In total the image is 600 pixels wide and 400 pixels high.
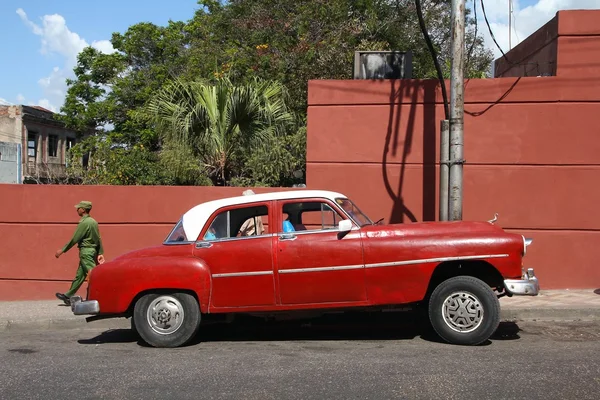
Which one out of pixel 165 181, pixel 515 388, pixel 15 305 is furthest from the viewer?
pixel 165 181

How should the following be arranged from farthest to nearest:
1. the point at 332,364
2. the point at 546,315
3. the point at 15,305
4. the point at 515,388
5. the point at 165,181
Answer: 1. the point at 165,181
2. the point at 15,305
3. the point at 546,315
4. the point at 332,364
5. the point at 515,388

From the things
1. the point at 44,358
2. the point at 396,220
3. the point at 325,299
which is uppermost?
the point at 396,220

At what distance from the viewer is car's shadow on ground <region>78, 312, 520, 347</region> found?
7.82 m

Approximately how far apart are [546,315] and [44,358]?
6.22 metres

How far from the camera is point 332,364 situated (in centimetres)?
635

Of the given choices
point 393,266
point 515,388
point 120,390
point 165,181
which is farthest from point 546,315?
point 165,181

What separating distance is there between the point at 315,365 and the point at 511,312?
3400mm

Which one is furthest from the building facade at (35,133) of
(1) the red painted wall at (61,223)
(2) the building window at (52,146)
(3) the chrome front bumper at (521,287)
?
(3) the chrome front bumper at (521,287)

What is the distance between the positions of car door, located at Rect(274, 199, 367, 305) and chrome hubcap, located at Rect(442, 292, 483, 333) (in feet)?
2.97

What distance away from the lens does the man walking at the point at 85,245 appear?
9.43m

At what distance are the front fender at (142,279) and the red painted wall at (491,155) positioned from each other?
3764mm

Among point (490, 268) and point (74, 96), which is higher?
point (74, 96)

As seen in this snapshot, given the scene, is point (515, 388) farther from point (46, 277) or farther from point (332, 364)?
point (46, 277)

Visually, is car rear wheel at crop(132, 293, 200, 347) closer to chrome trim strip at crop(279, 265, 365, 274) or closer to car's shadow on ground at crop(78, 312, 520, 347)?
car's shadow on ground at crop(78, 312, 520, 347)
